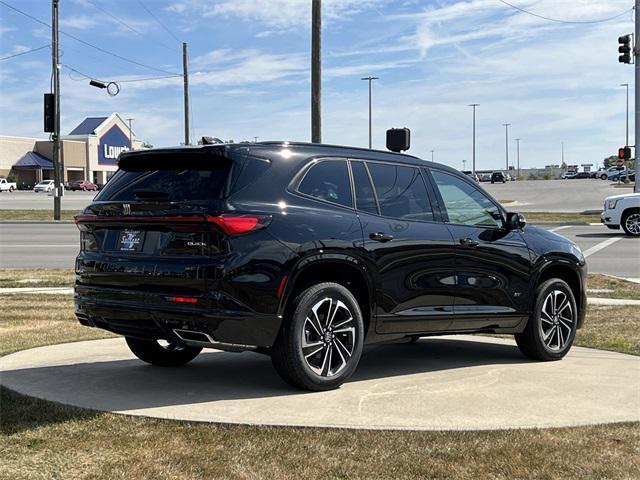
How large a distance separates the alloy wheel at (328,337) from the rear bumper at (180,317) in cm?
32

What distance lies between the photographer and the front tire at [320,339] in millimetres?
5688

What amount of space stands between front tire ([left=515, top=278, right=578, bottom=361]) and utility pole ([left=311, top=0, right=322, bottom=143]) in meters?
11.0

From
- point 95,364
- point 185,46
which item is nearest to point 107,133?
point 185,46

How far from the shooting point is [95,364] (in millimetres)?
7035

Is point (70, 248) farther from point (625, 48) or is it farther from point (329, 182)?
point (625, 48)

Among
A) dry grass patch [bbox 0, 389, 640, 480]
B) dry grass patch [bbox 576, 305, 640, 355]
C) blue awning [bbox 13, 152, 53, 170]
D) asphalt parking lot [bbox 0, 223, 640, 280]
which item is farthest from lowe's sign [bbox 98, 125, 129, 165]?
dry grass patch [bbox 0, 389, 640, 480]

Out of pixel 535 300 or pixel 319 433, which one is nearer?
pixel 319 433

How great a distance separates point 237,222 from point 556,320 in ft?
11.9

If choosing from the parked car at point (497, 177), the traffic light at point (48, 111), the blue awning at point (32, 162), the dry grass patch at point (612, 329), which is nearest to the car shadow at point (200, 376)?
the dry grass patch at point (612, 329)

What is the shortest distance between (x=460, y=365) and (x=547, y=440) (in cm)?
247

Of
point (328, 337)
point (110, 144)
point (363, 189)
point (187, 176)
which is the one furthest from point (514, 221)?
point (110, 144)

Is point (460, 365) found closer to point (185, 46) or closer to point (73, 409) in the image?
point (73, 409)

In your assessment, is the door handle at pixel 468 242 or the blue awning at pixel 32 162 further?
the blue awning at pixel 32 162

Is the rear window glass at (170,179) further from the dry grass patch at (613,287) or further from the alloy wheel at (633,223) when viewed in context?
the alloy wheel at (633,223)
